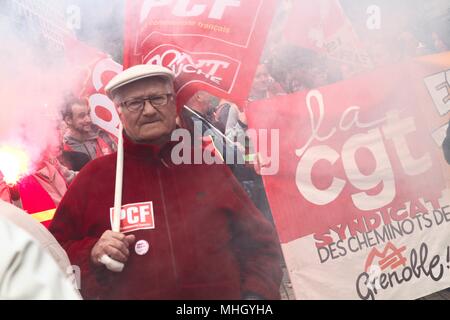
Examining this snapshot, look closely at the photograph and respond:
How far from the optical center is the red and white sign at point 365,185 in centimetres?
242

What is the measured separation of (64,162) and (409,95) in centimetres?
178

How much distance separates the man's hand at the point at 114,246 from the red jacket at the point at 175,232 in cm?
4

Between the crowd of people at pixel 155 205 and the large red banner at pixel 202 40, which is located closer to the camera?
the crowd of people at pixel 155 205

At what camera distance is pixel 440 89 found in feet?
8.50

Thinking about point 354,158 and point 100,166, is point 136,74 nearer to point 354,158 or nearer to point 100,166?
point 100,166

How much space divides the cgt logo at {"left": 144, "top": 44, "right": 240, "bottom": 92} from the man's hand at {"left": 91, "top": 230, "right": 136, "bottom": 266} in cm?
77

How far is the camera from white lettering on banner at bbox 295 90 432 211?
8.04 feet

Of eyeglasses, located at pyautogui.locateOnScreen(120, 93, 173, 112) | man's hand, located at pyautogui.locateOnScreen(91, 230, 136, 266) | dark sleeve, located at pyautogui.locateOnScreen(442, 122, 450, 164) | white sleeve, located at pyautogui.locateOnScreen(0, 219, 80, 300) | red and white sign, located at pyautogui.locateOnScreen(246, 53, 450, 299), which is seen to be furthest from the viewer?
dark sleeve, located at pyautogui.locateOnScreen(442, 122, 450, 164)

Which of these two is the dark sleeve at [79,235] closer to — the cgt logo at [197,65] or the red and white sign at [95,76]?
the red and white sign at [95,76]

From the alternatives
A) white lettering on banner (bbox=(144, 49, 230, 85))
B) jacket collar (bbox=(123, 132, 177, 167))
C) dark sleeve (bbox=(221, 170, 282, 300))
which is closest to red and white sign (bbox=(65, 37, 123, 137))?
jacket collar (bbox=(123, 132, 177, 167))

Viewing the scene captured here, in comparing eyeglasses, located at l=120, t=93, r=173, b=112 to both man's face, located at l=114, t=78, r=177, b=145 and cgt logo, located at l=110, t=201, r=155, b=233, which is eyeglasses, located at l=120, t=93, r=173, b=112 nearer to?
man's face, located at l=114, t=78, r=177, b=145

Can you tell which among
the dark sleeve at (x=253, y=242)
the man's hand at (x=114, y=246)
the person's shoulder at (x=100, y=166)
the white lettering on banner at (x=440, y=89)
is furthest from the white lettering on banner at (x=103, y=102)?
the white lettering on banner at (x=440, y=89)

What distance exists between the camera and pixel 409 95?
2.57 m
